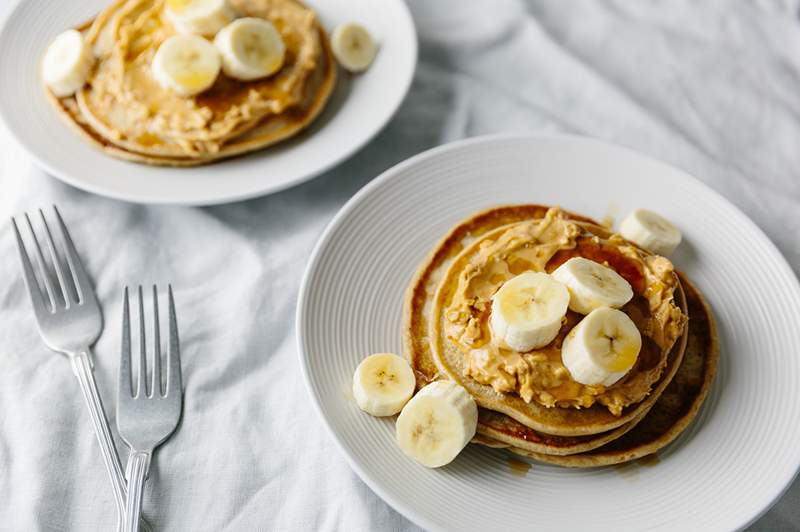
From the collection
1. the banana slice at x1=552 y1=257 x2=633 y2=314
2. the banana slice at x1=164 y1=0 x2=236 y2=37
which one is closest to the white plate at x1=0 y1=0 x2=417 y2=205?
the banana slice at x1=164 y1=0 x2=236 y2=37

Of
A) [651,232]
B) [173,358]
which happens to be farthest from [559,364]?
[173,358]

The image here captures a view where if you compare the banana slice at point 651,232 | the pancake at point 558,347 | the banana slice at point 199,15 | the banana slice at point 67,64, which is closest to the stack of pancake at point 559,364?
the pancake at point 558,347

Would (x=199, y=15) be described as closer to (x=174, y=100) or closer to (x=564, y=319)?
(x=174, y=100)

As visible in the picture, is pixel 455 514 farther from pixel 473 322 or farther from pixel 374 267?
pixel 374 267

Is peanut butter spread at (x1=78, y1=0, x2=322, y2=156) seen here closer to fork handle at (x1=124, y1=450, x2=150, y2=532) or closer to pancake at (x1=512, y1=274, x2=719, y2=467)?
fork handle at (x1=124, y1=450, x2=150, y2=532)

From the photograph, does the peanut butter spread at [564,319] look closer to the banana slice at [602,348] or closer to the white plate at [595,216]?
the banana slice at [602,348]

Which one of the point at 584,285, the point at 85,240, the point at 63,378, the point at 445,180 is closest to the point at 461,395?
the point at 584,285
